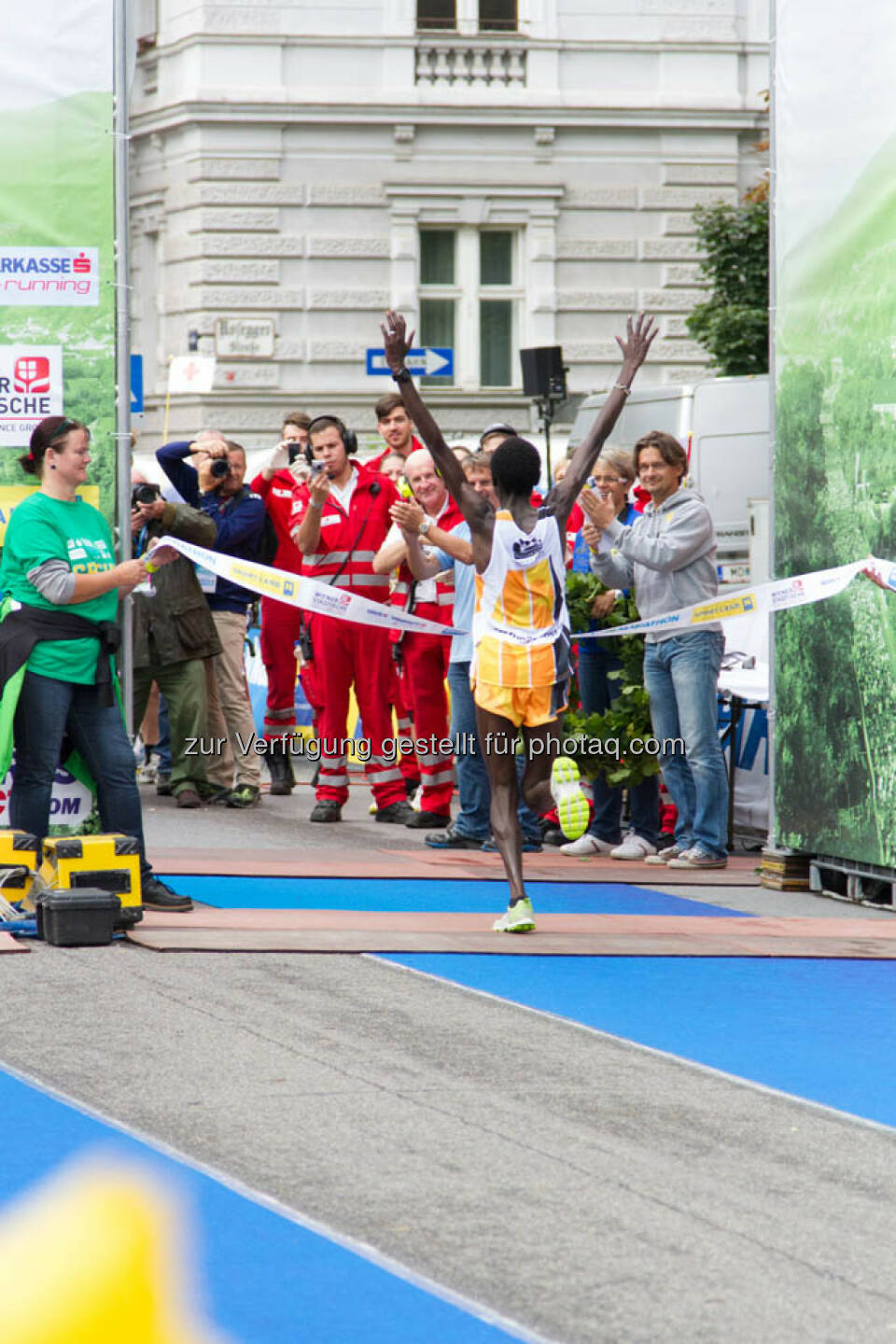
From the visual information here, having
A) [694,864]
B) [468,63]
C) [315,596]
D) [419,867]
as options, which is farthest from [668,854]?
[468,63]

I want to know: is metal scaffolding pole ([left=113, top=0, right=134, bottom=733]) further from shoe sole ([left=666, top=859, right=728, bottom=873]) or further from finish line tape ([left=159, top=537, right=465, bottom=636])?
shoe sole ([left=666, top=859, right=728, bottom=873])

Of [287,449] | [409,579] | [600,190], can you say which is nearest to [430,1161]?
[409,579]

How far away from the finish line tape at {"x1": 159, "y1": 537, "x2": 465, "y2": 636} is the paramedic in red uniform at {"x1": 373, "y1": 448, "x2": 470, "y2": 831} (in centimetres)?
13

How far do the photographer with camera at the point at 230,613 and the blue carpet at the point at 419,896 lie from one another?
3345mm

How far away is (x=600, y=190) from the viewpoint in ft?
109

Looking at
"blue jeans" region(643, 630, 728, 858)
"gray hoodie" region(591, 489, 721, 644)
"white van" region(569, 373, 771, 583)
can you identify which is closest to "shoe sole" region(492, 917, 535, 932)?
"blue jeans" region(643, 630, 728, 858)

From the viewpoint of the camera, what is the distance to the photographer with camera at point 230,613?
13961 millimetres

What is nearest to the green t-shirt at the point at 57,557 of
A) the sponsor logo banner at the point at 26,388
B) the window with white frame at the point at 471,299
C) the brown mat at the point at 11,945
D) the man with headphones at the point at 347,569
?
the sponsor logo banner at the point at 26,388

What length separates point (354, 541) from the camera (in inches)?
517

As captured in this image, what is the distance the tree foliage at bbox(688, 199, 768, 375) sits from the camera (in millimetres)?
30844

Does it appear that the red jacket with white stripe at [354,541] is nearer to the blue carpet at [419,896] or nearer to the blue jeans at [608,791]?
the blue jeans at [608,791]

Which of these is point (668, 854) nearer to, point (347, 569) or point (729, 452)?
point (347, 569)

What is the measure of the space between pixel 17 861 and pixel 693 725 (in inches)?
158

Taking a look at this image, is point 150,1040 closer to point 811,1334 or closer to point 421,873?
point 811,1334
